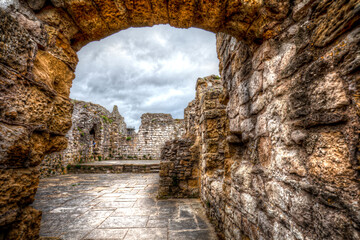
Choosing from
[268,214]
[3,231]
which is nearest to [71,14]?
[3,231]

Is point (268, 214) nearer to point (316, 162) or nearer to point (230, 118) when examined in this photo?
point (316, 162)

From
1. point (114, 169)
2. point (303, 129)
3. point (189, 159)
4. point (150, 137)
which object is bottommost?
point (114, 169)

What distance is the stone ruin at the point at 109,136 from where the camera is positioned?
9266 millimetres

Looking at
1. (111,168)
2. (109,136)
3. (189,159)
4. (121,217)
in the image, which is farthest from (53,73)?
(109,136)

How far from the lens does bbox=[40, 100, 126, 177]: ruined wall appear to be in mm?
7547

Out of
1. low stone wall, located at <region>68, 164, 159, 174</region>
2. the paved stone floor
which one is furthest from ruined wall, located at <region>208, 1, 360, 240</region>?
low stone wall, located at <region>68, 164, 159, 174</region>

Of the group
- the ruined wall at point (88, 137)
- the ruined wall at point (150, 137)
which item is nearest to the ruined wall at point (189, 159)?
the ruined wall at point (88, 137)

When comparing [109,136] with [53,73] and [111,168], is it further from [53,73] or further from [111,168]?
[53,73]

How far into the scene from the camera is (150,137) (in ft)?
43.5

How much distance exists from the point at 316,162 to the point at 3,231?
181 centimetres

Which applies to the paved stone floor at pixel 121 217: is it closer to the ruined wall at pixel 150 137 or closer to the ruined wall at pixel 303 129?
the ruined wall at pixel 303 129

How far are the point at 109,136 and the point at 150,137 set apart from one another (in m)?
2.95

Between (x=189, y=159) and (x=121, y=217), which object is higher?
(x=189, y=159)

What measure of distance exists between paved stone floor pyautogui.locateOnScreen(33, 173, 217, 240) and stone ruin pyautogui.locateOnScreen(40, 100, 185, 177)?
514 centimetres
